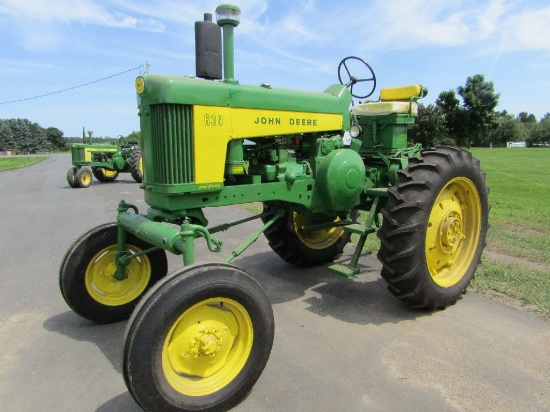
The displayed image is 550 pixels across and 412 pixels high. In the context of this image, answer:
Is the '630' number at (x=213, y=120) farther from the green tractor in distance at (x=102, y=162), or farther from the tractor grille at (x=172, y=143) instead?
the green tractor in distance at (x=102, y=162)

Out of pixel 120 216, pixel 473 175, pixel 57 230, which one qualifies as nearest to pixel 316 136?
pixel 473 175

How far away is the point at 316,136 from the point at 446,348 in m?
2.12

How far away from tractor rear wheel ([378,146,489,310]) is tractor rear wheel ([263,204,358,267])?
1.27 metres

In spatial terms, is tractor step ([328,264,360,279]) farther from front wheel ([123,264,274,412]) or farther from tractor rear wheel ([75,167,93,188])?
tractor rear wheel ([75,167,93,188])

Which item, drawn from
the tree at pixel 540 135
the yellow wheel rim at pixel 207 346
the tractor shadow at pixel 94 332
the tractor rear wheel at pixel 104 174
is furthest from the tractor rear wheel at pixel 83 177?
the tree at pixel 540 135

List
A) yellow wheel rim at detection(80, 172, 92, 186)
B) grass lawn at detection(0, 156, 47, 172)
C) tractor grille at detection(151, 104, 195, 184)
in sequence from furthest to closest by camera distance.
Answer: grass lawn at detection(0, 156, 47, 172) → yellow wheel rim at detection(80, 172, 92, 186) → tractor grille at detection(151, 104, 195, 184)

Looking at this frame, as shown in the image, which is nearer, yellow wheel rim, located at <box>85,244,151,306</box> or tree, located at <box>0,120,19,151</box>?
yellow wheel rim, located at <box>85,244,151,306</box>

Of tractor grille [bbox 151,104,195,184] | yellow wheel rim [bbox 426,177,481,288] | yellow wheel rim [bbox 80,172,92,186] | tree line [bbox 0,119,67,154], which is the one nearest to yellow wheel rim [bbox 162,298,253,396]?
tractor grille [bbox 151,104,195,184]

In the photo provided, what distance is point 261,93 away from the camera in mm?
3354

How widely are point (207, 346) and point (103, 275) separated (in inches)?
60.9

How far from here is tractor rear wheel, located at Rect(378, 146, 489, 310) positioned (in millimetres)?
3496

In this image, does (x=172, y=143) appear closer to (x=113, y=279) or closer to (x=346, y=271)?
(x=113, y=279)

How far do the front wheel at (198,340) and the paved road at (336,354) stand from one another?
236 mm

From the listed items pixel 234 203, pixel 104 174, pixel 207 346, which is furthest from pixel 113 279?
pixel 104 174
